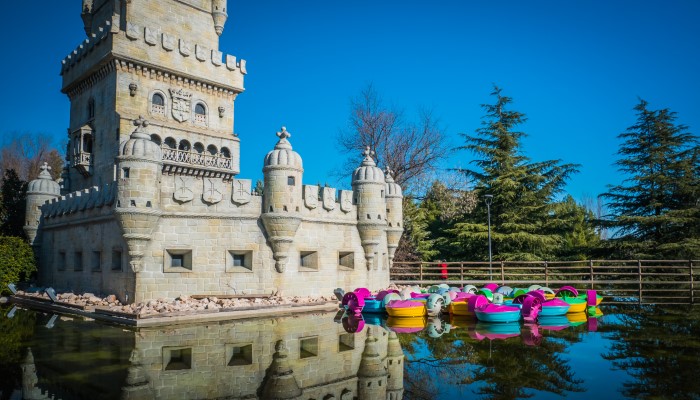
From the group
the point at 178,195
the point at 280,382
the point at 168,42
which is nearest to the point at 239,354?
the point at 280,382

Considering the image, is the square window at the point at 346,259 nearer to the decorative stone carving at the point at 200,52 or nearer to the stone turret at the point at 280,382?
the stone turret at the point at 280,382

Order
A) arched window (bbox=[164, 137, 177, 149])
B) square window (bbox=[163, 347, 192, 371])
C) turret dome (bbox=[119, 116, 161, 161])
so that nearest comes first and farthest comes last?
1. square window (bbox=[163, 347, 192, 371])
2. turret dome (bbox=[119, 116, 161, 161])
3. arched window (bbox=[164, 137, 177, 149])

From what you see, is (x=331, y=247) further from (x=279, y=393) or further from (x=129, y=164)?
(x=279, y=393)

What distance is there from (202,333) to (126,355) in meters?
2.50

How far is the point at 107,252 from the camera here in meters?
16.7

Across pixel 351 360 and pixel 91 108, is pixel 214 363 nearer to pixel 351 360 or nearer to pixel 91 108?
pixel 351 360

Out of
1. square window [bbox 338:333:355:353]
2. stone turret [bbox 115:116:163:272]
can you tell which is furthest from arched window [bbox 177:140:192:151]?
square window [bbox 338:333:355:353]

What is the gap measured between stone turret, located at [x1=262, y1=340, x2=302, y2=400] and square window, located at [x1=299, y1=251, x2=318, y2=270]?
8.86 m

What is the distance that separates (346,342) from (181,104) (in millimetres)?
18152

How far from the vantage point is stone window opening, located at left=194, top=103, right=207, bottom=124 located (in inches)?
1006

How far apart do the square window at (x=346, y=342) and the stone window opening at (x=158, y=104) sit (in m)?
16.9

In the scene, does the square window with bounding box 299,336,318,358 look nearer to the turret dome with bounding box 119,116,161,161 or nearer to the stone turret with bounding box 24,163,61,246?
the turret dome with bounding box 119,116,161,161

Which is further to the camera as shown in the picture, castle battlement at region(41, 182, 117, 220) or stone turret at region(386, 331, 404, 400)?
castle battlement at region(41, 182, 117, 220)

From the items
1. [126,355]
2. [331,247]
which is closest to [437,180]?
[331,247]
